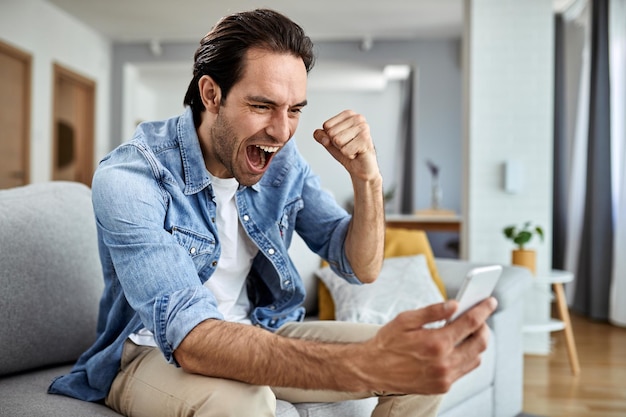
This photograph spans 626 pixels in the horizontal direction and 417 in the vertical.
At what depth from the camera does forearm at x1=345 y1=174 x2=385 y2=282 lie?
4.82 ft

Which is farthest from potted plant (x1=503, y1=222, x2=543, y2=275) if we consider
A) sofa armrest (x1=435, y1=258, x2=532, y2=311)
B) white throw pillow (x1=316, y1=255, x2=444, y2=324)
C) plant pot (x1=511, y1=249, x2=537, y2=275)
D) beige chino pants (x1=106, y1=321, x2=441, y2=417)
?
beige chino pants (x1=106, y1=321, x2=441, y2=417)

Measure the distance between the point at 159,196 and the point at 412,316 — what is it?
576 mm

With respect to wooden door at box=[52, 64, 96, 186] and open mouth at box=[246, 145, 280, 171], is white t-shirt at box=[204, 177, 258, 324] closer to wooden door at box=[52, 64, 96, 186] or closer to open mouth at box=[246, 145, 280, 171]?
open mouth at box=[246, 145, 280, 171]

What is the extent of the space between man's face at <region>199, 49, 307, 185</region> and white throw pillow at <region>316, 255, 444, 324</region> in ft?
3.36

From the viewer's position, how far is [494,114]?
403 centimetres

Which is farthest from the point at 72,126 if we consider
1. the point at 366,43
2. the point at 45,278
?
the point at 45,278

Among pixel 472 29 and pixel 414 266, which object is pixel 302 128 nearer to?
pixel 472 29

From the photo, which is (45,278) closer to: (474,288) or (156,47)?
(474,288)

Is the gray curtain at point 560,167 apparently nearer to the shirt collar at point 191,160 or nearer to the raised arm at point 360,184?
the raised arm at point 360,184

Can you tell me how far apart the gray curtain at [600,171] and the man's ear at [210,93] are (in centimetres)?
427

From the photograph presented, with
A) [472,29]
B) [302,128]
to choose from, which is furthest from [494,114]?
[302,128]

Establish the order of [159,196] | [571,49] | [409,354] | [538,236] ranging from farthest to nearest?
[571,49], [538,236], [159,196], [409,354]

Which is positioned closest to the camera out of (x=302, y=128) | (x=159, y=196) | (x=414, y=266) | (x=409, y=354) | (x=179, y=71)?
(x=409, y=354)

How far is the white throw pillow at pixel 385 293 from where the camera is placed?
2.31 m
